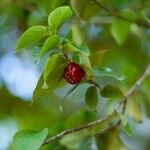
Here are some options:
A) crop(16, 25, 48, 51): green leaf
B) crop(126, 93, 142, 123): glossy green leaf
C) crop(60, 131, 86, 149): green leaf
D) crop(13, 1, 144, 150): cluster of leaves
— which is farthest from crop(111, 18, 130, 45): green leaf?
crop(16, 25, 48, 51): green leaf

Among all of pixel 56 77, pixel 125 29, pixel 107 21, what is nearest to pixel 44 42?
pixel 56 77

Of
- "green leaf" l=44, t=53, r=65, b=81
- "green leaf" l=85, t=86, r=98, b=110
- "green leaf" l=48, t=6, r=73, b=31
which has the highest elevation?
"green leaf" l=48, t=6, r=73, b=31

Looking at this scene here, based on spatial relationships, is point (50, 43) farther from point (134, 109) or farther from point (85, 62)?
point (134, 109)

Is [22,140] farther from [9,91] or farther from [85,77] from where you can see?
[9,91]

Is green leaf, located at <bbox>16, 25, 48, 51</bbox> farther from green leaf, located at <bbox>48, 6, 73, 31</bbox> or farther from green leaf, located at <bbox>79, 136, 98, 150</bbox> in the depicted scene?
green leaf, located at <bbox>79, 136, 98, 150</bbox>

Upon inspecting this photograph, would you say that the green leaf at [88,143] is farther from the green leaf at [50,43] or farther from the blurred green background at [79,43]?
the green leaf at [50,43]

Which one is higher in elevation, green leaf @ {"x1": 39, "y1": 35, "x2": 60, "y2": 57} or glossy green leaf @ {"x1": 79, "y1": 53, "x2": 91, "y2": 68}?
green leaf @ {"x1": 39, "y1": 35, "x2": 60, "y2": 57}

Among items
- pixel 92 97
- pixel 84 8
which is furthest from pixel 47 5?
pixel 92 97

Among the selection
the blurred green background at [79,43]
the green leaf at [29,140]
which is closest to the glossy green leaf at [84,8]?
the blurred green background at [79,43]
